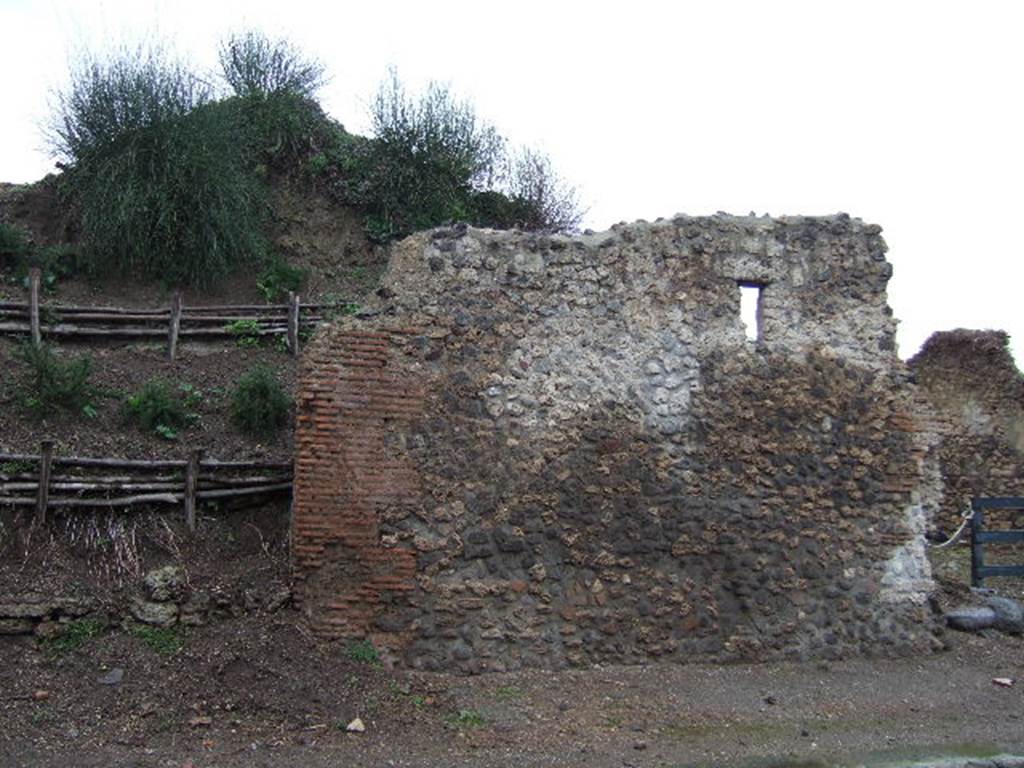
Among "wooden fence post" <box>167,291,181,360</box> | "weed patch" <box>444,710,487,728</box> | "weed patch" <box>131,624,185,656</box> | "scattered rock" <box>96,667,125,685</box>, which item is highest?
"wooden fence post" <box>167,291,181,360</box>

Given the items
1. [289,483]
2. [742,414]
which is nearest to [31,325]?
[289,483]

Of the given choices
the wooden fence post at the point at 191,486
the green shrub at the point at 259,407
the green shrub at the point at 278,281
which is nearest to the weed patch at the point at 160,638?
the wooden fence post at the point at 191,486

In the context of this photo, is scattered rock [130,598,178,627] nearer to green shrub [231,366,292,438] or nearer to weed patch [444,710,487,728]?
weed patch [444,710,487,728]

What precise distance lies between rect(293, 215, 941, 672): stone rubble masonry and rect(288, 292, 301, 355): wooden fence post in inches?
164

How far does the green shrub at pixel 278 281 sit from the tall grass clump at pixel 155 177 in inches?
13.0

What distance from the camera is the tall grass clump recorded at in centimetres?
1327

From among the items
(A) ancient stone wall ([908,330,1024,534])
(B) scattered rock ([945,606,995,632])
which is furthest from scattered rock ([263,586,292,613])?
(A) ancient stone wall ([908,330,1024,534])

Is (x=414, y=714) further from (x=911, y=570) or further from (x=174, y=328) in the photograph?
(x=174, y=328)

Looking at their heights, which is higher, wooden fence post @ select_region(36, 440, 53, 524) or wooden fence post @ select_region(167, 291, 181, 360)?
wooden fence post @ select_region(167, 291, 181, 360)

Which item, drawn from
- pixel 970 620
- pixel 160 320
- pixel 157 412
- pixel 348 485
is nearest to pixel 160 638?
pixel 348 485

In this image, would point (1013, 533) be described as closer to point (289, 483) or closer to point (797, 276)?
point (797, 276)

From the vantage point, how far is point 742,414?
886 cm

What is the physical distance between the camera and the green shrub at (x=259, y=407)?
10.1 m

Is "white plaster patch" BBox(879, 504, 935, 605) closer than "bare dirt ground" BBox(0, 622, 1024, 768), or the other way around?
"bare dirt ground" BBox(0, 622, 1024, 768)
